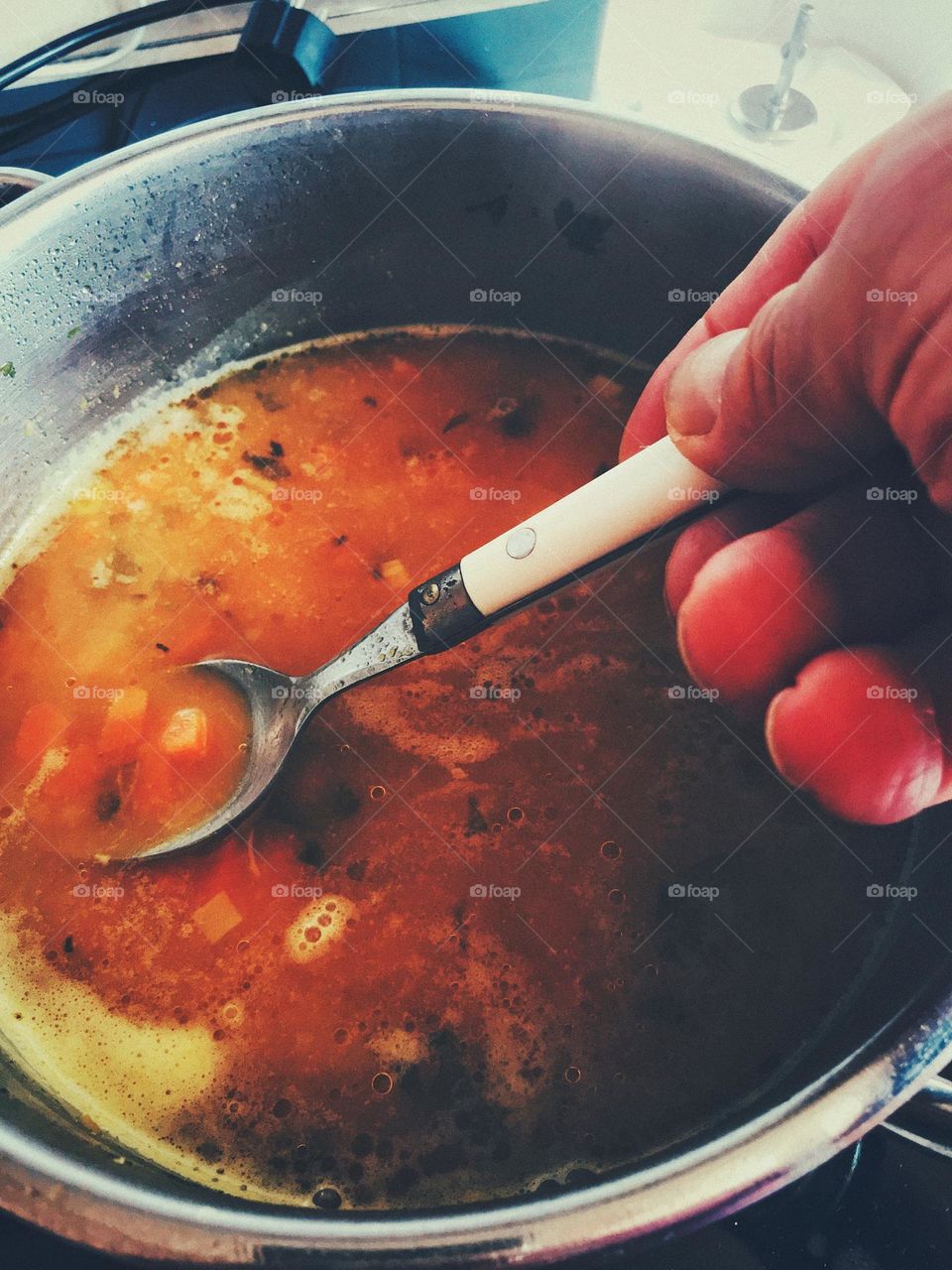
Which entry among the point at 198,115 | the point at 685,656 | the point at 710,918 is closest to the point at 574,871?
the point at 710,918

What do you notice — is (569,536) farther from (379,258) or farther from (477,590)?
(379,258)

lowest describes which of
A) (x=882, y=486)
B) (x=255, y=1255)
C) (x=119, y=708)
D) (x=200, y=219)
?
(x=119, y=708)

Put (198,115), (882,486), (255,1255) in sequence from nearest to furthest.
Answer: (255,1255) < (882,486) < (198,115)

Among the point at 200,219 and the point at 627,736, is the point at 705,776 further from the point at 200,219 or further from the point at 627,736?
the point at 200,219

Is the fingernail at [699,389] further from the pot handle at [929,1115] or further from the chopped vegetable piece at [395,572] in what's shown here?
the pot handle at [929,1115]

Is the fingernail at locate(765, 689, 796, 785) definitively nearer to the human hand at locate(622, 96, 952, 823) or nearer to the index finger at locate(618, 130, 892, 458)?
the human hand at locate(622, 96, 952, 823)

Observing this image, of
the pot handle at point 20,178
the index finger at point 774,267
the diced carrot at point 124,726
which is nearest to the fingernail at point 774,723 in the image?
the index finger at point 774,267

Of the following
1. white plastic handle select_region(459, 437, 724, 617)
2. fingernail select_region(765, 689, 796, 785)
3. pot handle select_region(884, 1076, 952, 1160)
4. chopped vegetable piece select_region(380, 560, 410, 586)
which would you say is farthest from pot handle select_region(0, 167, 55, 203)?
pot handle select_region(884, 1076, 952, 1160)

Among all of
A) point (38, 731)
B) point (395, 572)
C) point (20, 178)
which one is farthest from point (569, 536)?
point (20, 178)
